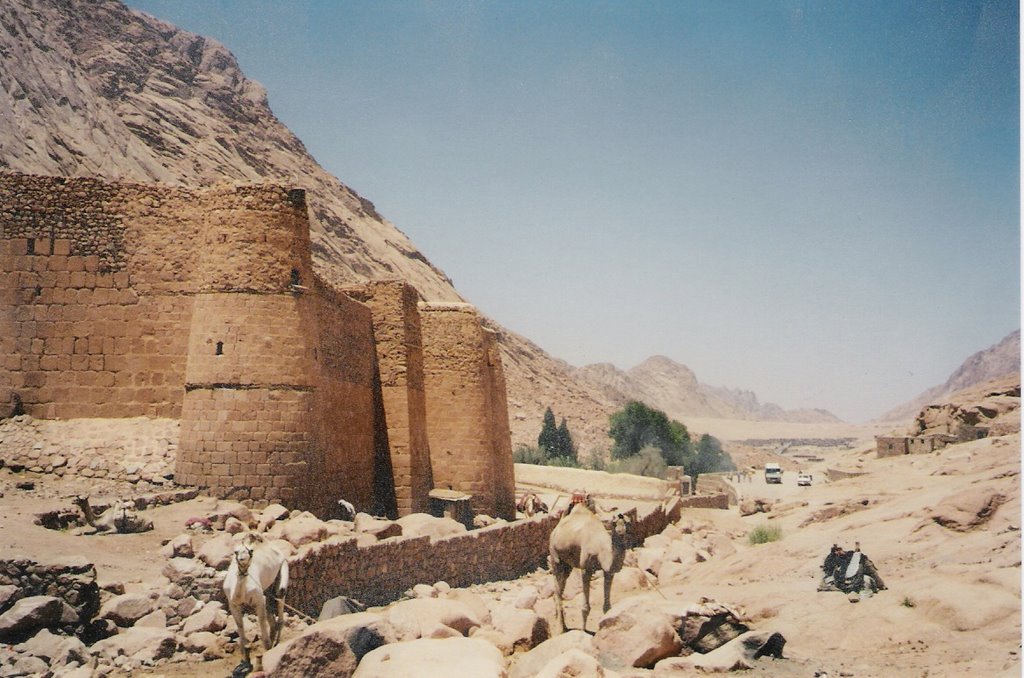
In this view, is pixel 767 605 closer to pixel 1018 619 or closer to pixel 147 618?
pixel 1018 619

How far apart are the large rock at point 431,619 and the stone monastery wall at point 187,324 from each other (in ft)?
19.7

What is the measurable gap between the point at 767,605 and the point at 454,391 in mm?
13394

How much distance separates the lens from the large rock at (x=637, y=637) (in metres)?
8.62

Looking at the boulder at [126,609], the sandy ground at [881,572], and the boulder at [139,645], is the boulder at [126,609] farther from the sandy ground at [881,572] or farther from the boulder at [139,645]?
the sandy ground at [881,572]

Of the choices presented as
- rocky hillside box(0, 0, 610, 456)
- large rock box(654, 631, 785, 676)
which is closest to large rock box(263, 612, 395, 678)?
large rock box(654, 631, 785, 676)

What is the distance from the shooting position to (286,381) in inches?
609

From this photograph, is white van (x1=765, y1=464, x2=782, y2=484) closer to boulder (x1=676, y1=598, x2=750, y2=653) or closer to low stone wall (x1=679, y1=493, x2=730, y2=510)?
low stone wall (x1=679, y1=493, x2=730, y2=510)

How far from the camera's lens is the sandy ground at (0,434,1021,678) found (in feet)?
27.0

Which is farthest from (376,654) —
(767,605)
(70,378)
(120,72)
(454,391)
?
(120,72)

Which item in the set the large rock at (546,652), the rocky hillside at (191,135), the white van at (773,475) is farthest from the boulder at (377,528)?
the white van at (773,475)

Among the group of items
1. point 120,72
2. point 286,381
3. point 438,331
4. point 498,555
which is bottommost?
point 498,555

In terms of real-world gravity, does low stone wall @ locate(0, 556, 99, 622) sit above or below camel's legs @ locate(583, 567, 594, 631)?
above

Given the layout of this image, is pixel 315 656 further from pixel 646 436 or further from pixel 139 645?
pixel 646 436

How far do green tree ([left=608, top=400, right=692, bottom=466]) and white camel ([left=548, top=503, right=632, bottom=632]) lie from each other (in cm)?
5371
